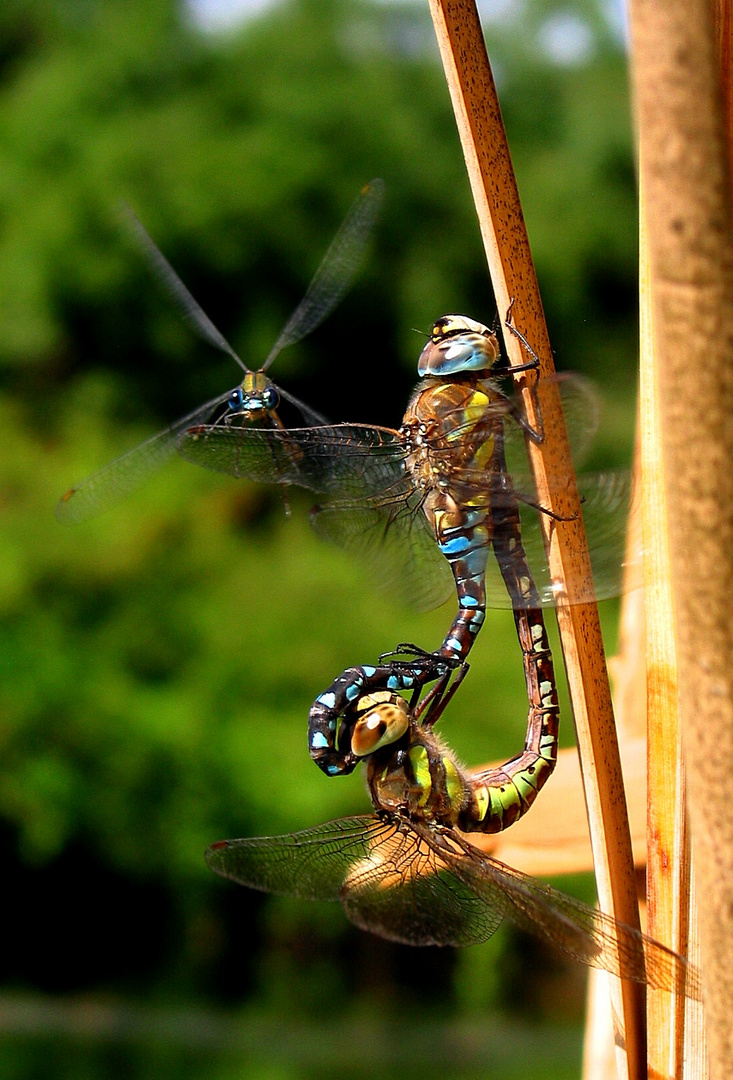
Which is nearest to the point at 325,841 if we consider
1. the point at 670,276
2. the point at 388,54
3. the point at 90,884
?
the point at 670,276

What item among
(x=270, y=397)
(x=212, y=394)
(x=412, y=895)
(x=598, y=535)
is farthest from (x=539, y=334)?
(x=212, y=394)

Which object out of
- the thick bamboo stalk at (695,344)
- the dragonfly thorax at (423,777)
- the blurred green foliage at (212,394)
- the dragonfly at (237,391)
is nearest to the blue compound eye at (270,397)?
the dragonfly at (237,391)

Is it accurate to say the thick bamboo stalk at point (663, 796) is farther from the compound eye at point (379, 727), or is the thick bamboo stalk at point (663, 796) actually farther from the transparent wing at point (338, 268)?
the transparent wing at point (338, 268)

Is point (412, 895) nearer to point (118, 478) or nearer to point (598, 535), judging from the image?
point (598, 535)

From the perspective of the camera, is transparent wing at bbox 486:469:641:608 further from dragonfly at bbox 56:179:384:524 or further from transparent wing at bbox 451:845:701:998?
dragonfly at bbox 56:179:384:524

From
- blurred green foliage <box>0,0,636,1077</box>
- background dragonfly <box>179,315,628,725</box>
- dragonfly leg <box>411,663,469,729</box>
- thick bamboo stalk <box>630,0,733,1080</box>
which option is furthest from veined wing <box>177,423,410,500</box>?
blurred green foliage <box>0,0,636,1077</box>

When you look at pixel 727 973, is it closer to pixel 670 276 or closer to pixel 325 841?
pixel 670 276

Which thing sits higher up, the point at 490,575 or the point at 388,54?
the point at 388,54
